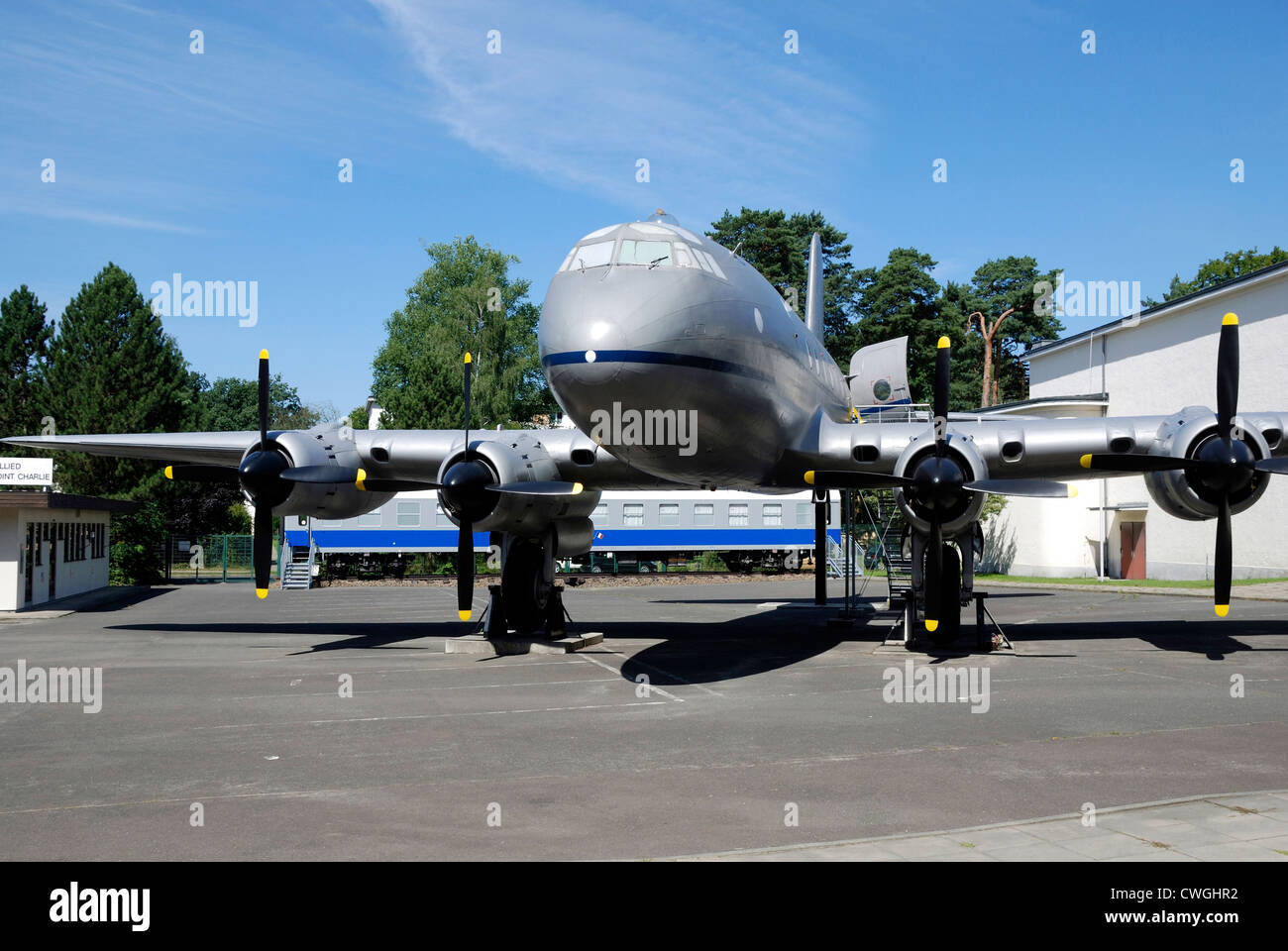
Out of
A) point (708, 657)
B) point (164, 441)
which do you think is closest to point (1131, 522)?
point (708, 657)

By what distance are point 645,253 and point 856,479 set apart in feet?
18.8

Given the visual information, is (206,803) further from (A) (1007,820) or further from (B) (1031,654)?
(B) (1031,654)

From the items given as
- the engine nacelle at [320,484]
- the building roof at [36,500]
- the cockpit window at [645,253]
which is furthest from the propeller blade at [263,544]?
the building roof at [36,500]

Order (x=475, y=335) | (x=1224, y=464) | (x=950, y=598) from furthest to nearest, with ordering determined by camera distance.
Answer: (x=475, y=335) → (x=950, y=598) → (x=1224, y=464)

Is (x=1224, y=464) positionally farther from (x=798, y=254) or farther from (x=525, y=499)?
(x=798, y=254)

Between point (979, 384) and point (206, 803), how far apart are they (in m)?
74.4

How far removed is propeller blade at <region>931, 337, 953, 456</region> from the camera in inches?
680

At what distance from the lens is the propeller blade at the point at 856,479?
55.8 ft

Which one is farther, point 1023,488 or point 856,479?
point 856,479

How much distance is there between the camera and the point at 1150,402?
1718 inches

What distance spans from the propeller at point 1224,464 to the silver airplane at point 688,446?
1.4 inches

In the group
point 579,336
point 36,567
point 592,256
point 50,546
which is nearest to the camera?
point 579,336

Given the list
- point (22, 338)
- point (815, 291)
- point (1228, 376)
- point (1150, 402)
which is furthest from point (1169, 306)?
point (22, 338)

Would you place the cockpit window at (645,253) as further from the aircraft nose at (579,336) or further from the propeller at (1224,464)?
the propeller at (1224,464)
